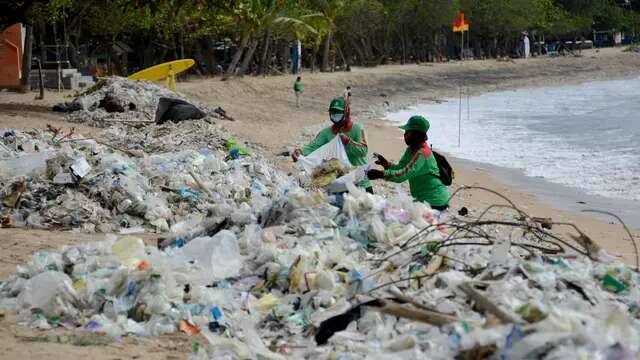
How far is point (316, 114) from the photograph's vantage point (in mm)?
30656

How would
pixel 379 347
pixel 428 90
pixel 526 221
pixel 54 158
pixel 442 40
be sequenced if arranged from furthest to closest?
1. pixel 442 40
2. pixel 428 90
3. pixel 54 158
4. pixel 526 221
5. pixel 379 347

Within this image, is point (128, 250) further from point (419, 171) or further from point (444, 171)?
point (444, 171)

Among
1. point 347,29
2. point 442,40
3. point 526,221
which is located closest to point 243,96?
point 347,29

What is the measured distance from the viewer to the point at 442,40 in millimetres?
67812

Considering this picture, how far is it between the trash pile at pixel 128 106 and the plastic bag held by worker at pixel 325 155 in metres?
9.83

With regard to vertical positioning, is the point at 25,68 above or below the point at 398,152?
above

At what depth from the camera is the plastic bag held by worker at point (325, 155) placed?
28.4ft

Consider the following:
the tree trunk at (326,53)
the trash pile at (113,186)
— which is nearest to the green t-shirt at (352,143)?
the trash pile at (113,186)

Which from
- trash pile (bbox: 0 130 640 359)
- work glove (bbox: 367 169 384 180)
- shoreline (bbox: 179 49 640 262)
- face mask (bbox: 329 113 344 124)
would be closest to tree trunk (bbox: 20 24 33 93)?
shoreline (bbox: 179 49 640 262)

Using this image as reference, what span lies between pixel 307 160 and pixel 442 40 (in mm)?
60446

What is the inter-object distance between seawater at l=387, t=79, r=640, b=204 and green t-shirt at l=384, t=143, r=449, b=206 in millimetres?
8349

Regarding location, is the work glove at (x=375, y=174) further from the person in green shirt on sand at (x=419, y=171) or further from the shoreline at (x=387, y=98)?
the shoreline at (x=387, y=98)

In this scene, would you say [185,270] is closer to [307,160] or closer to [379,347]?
[379,347]

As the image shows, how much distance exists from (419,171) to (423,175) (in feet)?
0.31
